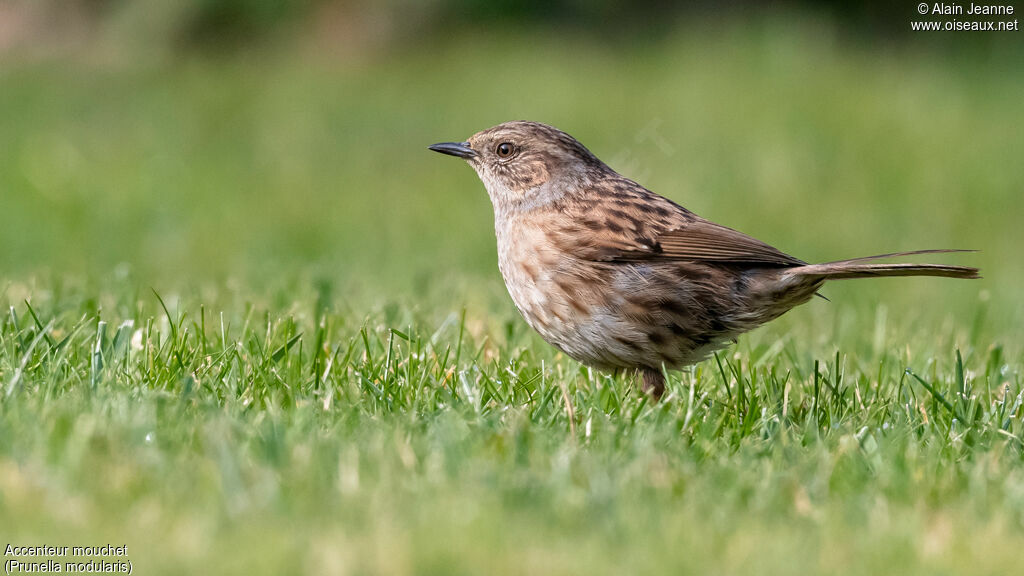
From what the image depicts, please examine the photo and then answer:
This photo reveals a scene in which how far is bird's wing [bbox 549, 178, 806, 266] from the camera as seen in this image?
557cm

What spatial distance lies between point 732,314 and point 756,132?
8195mm

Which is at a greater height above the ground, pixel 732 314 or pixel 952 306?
→ pixel 732 314

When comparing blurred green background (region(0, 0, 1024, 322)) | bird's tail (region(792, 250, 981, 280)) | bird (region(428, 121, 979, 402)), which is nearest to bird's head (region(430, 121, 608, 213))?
bird (region(428, 121, 979, 402))

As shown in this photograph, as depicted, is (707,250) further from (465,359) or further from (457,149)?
(457,149)

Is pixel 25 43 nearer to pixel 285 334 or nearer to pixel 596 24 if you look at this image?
pixel 596 24

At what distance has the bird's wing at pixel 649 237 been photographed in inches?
219

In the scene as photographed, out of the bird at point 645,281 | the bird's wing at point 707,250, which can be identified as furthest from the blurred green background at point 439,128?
the bird's wing at point 707,250

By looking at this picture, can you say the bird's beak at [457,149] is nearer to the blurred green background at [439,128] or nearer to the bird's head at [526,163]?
the bird's head at [526,163]

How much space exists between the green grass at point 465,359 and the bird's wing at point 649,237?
1.67 feet

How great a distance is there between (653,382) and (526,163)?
1337 millimetres

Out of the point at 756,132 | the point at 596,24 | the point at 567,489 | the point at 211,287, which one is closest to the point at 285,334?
the point at 567,489

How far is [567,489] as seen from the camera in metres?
3.71

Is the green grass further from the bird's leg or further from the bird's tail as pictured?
the bird's tail

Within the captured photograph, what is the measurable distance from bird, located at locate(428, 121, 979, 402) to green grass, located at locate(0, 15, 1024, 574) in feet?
0.65
